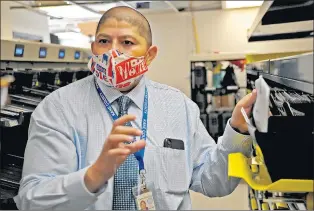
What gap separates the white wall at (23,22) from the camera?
5.54m

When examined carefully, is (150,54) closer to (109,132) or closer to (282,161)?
(109,132)

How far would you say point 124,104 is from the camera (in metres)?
1.29

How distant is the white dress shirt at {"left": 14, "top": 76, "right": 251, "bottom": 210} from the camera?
1133 millimetres

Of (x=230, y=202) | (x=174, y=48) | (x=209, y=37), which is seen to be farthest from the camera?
(x=209, y=37)

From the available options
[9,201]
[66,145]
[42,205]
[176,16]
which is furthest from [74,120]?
[176,16]

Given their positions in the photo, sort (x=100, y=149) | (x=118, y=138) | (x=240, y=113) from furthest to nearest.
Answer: (x=100, y=149)
(x=240, y=113)
(x=118, y=138)

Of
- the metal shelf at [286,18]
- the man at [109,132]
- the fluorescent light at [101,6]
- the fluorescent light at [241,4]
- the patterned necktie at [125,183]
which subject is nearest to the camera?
the man at [109,132]

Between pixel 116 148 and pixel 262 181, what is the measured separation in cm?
37

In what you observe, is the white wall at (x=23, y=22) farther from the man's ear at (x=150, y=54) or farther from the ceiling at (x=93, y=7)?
the man's ear at (x=150, y=54)

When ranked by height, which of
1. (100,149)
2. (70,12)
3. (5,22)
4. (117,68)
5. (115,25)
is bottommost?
(100,149)

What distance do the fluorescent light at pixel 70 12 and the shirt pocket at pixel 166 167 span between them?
4.81 meters

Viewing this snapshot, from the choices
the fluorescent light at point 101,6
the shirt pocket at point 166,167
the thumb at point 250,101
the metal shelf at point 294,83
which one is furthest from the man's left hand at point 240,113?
the fluorescent light at point 101,6

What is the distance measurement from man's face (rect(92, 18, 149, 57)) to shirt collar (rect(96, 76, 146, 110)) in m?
0.16

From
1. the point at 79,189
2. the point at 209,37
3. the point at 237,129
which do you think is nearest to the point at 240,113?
the point at 237,129
